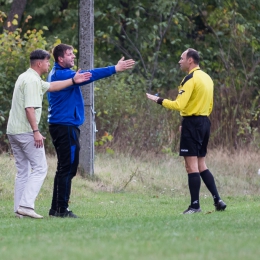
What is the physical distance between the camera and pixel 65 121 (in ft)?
32.9

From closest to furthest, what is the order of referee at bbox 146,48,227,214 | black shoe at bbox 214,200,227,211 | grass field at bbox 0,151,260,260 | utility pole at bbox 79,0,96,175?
grass field at bbox 0,151,260,260
referee at bbox 146,48,227,214
black shoe at bbox 214,200,227,211
utility pole at bbox 79,0,96,175

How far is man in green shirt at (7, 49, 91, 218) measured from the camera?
9.75m

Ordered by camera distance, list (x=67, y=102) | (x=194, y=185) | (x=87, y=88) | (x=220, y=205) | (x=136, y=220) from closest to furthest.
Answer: (x=136, y=220) → (x=67, y=102) → (x=194, y=185) → (x=220, y=205) → (x=87, y=88)

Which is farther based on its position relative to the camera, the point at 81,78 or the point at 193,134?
the point at 193,134

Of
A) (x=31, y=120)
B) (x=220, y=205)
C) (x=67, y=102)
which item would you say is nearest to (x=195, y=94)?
(x=220, y=205)

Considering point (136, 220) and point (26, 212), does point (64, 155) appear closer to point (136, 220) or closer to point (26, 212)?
point (26, 212)

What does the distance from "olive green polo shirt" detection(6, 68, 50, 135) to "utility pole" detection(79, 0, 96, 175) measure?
532 cm

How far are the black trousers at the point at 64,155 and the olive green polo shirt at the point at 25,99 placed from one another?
0.36 metres

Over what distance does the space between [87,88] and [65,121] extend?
526 cm

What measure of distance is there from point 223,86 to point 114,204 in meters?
9.91

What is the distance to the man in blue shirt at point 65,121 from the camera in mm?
10039

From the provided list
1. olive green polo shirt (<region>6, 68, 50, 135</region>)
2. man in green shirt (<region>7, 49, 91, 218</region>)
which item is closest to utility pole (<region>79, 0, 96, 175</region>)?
man in green shirt (<region>7, 49, 91, 218</region>)

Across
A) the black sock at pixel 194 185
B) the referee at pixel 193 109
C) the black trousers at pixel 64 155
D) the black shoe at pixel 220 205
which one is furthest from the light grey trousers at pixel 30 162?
the black shoe at pixel 220 205

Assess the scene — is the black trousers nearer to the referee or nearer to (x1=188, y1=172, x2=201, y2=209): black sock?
the referee
